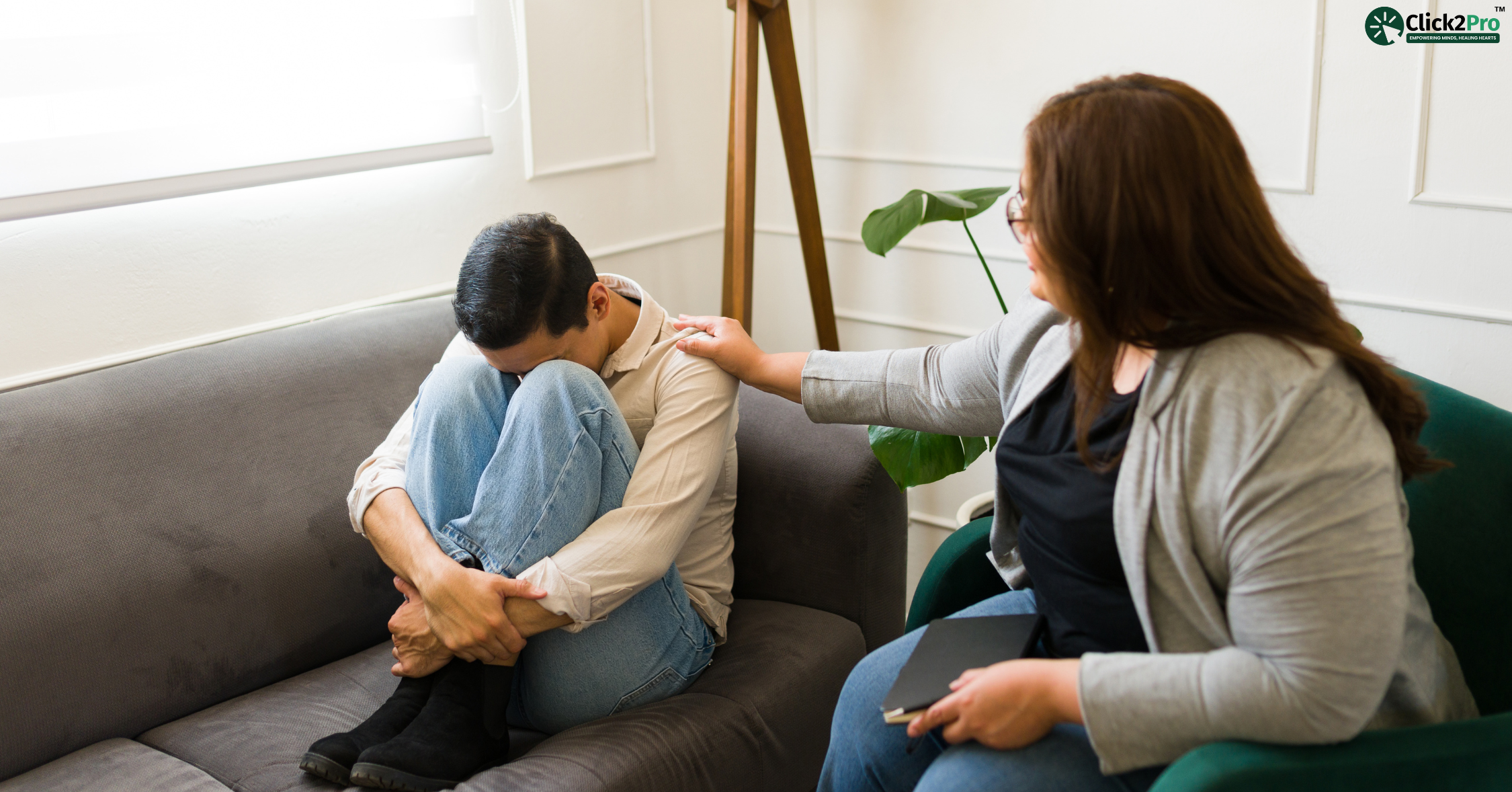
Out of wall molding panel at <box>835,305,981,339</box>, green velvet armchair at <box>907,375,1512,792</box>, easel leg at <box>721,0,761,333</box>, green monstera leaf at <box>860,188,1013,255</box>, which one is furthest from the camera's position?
wall molding panel at <box>835,305,981,339</box>

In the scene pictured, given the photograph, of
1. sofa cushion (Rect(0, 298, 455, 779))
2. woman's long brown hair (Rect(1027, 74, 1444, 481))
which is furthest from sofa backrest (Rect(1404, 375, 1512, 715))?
sofa cushion (Rect(0, 298, 455, 779))

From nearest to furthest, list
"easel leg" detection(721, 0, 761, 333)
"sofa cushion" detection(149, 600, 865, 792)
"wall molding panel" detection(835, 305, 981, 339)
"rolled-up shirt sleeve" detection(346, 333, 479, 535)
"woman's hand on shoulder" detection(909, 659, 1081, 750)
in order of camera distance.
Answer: "woman's hand on shoulder" detection(909, 659, 1081, 750) → "sofa cushion" detection(149, 600, 865, 792) → "rolled-up shirt sleeve" detection(346, 333, 479, 535) → "easel leg" detection(721, 0, 761, 333) → "wall molding panel" detection(835, 305, 981, 339)

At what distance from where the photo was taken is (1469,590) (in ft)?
4.27

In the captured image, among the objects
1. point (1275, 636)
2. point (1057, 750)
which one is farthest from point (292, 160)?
point (1275, 636)

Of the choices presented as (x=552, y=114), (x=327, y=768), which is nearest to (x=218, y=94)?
(x=552, y=114)

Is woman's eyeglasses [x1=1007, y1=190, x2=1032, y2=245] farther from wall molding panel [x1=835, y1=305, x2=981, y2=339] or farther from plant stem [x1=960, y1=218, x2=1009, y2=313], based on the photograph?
wall molding panel [x1=835, y1=305, x2=981, y2=339]

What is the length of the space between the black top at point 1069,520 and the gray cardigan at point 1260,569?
1.8 inches

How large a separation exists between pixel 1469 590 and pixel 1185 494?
55cm

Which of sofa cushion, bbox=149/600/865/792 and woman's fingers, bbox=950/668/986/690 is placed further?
sofa cushion, bbox=149/600/865/792

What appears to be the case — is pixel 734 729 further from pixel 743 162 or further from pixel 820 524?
pixel 743 162

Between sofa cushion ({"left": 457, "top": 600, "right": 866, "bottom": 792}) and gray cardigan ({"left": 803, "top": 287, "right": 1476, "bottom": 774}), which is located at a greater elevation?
gray cardigan ({"left": 803, "top": 287, "right": 1476, "bottom": 774})

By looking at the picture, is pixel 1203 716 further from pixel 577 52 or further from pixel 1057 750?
pixel 577 52

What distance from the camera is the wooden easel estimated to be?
2320 mm

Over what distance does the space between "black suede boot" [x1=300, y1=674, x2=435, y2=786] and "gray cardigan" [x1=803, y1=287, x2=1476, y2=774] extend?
0.88 meters
